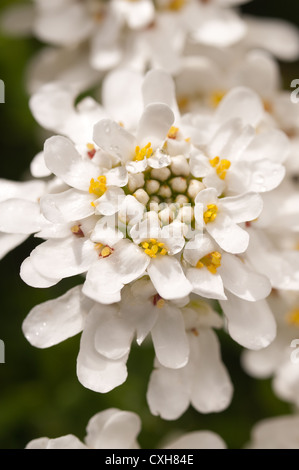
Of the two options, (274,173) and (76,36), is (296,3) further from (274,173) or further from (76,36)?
(274,173)

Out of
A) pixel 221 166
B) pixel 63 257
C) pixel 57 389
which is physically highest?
pixel 221 166

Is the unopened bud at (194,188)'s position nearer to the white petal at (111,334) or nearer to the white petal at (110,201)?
the white petal at (110,201)

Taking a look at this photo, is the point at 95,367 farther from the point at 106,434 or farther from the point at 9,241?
the point at 9,241

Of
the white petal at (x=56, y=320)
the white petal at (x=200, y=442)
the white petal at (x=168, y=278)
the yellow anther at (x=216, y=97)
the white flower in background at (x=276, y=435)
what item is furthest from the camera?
the yellow anther at (x=216, y=97)

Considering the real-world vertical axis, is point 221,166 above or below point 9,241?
above

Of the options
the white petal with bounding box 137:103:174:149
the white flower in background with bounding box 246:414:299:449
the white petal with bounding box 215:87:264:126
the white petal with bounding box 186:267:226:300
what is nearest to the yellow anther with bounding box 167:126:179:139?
the white petal with bounding box 137:103:174:149

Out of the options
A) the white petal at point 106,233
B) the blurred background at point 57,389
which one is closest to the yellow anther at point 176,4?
the blurred background at point 57,389

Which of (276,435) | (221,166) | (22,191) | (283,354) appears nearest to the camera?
(221,166)

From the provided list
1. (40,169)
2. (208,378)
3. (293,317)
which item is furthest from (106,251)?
(293,317)
